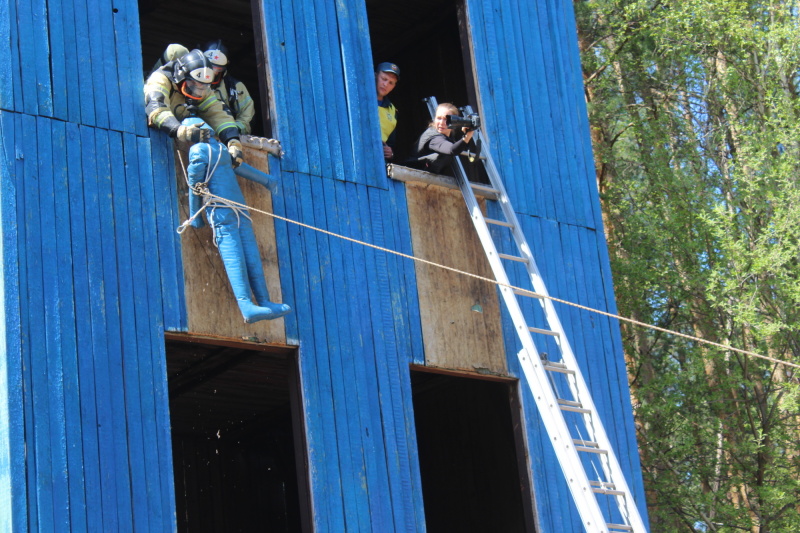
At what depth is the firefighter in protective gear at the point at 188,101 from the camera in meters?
8.70

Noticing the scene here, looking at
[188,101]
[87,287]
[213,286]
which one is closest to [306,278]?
[213,286]

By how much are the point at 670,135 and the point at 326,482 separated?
14913mm

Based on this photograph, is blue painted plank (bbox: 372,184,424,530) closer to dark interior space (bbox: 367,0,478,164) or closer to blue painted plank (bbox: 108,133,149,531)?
blue painted plank (bbox: 108,133,149,531)

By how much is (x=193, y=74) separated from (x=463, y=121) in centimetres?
234

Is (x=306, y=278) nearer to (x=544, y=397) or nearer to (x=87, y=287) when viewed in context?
(x=87, y=287)

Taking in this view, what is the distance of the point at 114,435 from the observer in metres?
7.82

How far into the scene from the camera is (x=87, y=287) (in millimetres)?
8031

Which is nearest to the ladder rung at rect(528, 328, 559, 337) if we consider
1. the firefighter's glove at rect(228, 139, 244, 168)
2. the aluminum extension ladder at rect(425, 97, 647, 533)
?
the aluminum extension ladder at rect(425, 97, 647, 533)

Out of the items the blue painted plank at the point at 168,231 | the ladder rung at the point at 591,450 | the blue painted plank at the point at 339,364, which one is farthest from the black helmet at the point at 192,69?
the ladder rung at the point at 591,450

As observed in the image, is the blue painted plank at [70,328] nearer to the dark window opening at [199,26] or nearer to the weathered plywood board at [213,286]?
the weathered plywood board at [213,286]

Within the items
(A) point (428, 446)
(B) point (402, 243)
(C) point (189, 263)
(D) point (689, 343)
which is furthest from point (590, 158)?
(D) point (689, 343)

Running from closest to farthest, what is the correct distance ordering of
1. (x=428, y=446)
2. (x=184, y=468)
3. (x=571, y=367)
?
(x=571, y=367) → (x=428, y=446) → (x=184, y=468)

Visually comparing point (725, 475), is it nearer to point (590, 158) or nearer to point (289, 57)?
point (590, 158)

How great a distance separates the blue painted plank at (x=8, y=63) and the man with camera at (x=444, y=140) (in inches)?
141
